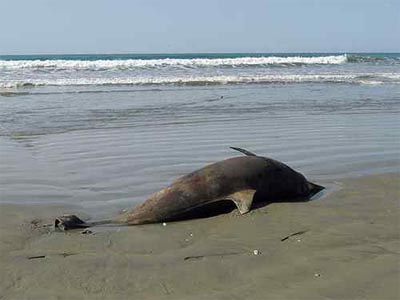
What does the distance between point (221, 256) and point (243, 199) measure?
125cm

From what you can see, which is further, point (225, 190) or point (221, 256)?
point (225, 190)

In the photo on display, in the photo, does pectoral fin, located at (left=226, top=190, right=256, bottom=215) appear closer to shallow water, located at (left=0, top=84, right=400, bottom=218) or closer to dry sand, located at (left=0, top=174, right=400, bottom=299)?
dry sand, located at (left=0, top=174, right=400, bottom=299)

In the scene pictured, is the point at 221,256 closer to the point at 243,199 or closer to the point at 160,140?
the point at 243,199

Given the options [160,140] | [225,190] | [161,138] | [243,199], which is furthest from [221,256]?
[161,138]

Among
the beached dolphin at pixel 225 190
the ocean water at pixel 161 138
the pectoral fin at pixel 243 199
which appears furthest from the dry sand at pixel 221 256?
the ocean water at pixel 161 138

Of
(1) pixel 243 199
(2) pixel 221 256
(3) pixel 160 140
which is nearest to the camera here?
(2) pixel 221 256

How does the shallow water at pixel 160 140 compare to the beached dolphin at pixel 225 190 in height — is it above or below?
below

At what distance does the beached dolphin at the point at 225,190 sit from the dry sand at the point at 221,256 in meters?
0.17

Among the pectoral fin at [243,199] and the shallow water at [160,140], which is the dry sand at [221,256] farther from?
the shallow water at [160,140]

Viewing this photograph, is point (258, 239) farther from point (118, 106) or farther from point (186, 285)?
point (118, 106)

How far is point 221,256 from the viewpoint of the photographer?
12.1ft

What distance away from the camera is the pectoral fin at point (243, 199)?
478cm

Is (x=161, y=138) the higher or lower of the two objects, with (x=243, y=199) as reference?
lower

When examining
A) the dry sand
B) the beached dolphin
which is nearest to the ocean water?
the beached dolphin
